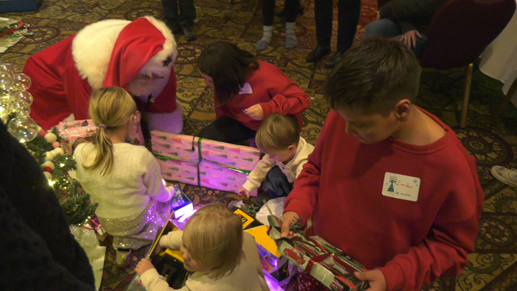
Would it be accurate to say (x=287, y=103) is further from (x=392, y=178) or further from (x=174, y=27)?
(x=174, y=27)

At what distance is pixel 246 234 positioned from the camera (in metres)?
1.55

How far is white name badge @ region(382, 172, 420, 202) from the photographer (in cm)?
99

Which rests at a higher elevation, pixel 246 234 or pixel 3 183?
pixel 3 183

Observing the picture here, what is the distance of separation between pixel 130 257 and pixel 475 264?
1848 mm

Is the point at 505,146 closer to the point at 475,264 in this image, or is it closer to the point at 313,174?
the point at 475,264

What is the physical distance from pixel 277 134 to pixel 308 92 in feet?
4.60

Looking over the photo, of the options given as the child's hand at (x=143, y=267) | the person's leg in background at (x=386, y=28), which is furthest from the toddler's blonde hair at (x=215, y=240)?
the person's leg in background at (x=386, y=28)

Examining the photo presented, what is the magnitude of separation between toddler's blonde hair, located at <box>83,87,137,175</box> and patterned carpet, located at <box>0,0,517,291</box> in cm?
60

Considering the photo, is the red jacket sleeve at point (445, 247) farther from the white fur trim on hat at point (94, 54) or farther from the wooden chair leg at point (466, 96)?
the wooden chair leg at point (466, 96)

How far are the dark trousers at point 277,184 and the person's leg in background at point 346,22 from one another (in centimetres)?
145

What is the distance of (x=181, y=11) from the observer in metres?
3.77

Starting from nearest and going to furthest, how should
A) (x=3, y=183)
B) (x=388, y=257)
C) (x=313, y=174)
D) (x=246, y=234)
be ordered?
1. (x=3, y=183)
2. (x=388, y=257)
3. (x=313, y=174)
4. (x=246, y=234)

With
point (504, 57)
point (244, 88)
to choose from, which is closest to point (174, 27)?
point (244, 88)

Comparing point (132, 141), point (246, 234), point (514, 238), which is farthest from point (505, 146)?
point (132, 141)
